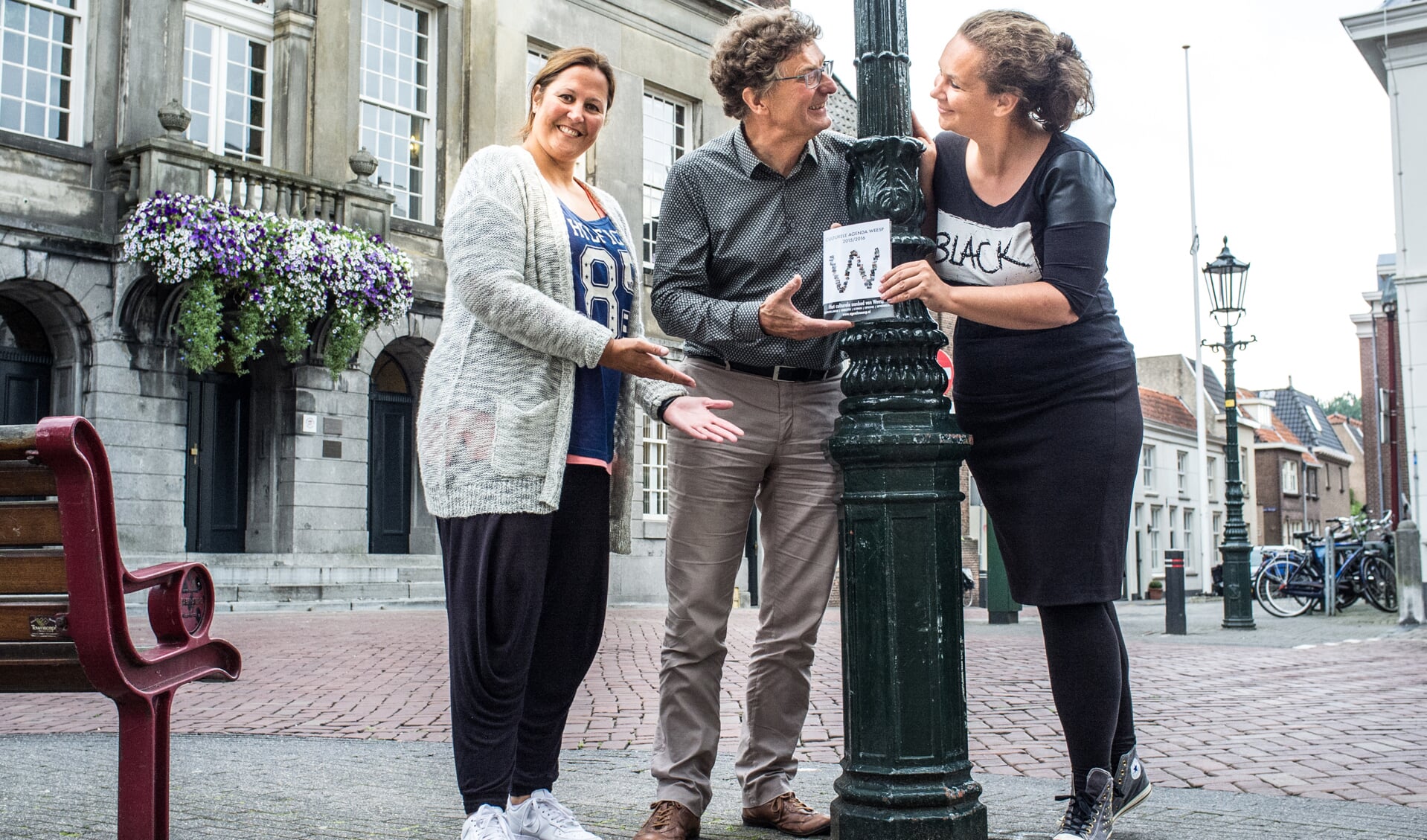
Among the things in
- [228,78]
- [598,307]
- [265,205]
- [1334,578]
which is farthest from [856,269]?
[1334,578]

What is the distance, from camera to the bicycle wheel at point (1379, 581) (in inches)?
663

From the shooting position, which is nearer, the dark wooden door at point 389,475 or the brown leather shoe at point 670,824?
the brown leather shoe at point 670,824

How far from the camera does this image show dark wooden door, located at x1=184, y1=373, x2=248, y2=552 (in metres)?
14.9

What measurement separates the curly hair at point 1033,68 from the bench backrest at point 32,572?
2268 mm

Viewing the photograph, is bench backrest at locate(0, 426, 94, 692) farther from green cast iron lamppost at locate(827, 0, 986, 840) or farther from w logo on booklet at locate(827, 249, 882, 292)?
w logo on booklet at locate(827, 249, 882, 292)

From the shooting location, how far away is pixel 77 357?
13492 millimetres

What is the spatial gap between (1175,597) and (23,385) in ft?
41.9

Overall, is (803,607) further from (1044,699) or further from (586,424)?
(1044,699)

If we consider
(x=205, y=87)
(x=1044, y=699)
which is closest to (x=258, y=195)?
(x=205, y=87)

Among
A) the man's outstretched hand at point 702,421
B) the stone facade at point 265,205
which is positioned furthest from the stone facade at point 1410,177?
the man's outstretched hand at point 702,421

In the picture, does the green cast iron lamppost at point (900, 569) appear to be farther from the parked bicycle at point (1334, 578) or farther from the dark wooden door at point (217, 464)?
the parked bicycle at point (1334, 578)

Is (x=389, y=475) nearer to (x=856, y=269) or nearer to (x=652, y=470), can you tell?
(x=652, y=470)

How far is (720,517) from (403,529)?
1469 cm

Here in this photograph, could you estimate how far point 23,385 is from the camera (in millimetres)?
13570
